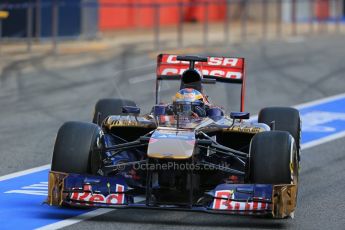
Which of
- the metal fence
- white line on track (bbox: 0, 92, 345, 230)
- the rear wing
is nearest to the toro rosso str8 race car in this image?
white line on track (bbox: 0, 92, 345, 230)

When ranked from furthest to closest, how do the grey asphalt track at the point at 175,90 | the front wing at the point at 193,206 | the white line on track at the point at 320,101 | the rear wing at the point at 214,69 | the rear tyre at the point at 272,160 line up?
the white line on track at the point at 320,101, the rear wing at the point at 214,69, the grey asphalt track at the point at 175,90, the rear tyre at the point at 272,160, the front wing at the point at 193,206

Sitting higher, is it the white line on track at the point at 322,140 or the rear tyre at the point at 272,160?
the rear tyre at the point at 272,160

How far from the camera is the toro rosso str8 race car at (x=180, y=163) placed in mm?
9586

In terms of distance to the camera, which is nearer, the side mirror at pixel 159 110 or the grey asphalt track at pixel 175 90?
the grey asphalt track at pixel 175 90

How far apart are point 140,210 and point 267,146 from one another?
1.44 m

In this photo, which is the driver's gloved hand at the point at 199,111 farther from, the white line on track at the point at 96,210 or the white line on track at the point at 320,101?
the white line on track at the point at 320,101

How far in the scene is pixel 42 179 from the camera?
1205cm

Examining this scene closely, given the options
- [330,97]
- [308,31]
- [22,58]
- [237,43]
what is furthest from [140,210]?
[308,31]

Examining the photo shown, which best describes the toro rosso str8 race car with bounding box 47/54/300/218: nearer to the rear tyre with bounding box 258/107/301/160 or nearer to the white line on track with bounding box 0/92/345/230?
the white line on track with bounding box 0/92/345/230

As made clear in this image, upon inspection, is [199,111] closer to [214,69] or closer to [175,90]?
[214,69]

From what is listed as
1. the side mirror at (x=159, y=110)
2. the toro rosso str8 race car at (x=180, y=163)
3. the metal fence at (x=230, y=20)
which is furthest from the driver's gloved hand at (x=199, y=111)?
the metal fence at (x=230, y=20)

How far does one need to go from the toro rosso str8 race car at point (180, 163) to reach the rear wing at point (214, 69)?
4.88 ft

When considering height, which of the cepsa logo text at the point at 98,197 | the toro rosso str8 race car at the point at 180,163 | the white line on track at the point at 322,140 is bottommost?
the white line on track at the point at 322,140

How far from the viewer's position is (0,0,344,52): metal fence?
25.9m
